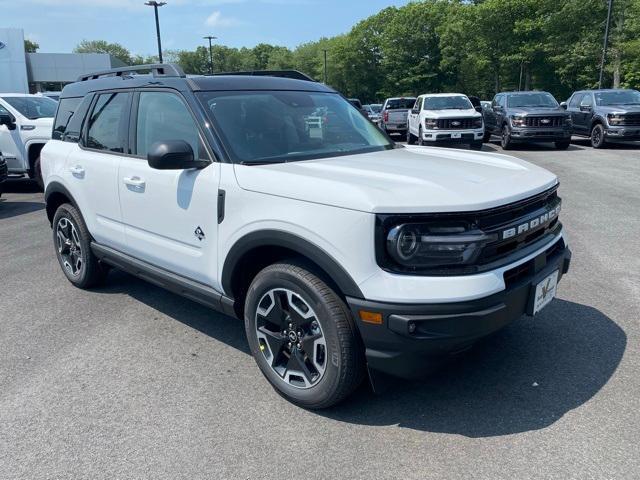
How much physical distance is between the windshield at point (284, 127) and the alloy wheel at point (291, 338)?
89 centimetres

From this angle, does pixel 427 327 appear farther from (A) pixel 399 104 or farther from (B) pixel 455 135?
(A) pixel 399 104

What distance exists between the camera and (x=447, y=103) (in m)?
17.1

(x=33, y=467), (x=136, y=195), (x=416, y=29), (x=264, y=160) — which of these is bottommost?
(x=33, y=467)

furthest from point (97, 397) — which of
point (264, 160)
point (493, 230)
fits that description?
point (493, 230)

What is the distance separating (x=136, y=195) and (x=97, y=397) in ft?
4.71

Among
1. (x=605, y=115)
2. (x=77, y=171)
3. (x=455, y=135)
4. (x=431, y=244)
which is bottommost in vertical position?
(x=455, y=135)

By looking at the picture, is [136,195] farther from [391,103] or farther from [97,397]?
[391,103]

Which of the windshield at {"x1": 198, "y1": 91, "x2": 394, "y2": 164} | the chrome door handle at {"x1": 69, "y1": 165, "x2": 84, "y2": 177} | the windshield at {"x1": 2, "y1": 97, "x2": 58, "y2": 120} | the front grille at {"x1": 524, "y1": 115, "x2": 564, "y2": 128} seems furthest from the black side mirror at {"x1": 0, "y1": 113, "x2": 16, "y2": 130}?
the front grille at {"x1": 524, "y1": 115, "x2": 564, "y2": 128}

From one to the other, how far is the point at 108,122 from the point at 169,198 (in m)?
1.28

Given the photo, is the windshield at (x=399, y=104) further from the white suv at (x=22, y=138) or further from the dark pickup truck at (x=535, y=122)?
the white suv at (x=22, y=138)

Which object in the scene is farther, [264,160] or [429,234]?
[264,160]

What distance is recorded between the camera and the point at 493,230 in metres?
2.64

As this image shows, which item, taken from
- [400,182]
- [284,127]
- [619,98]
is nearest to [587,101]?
[619,98]

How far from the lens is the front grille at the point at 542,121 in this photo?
1586 cm
